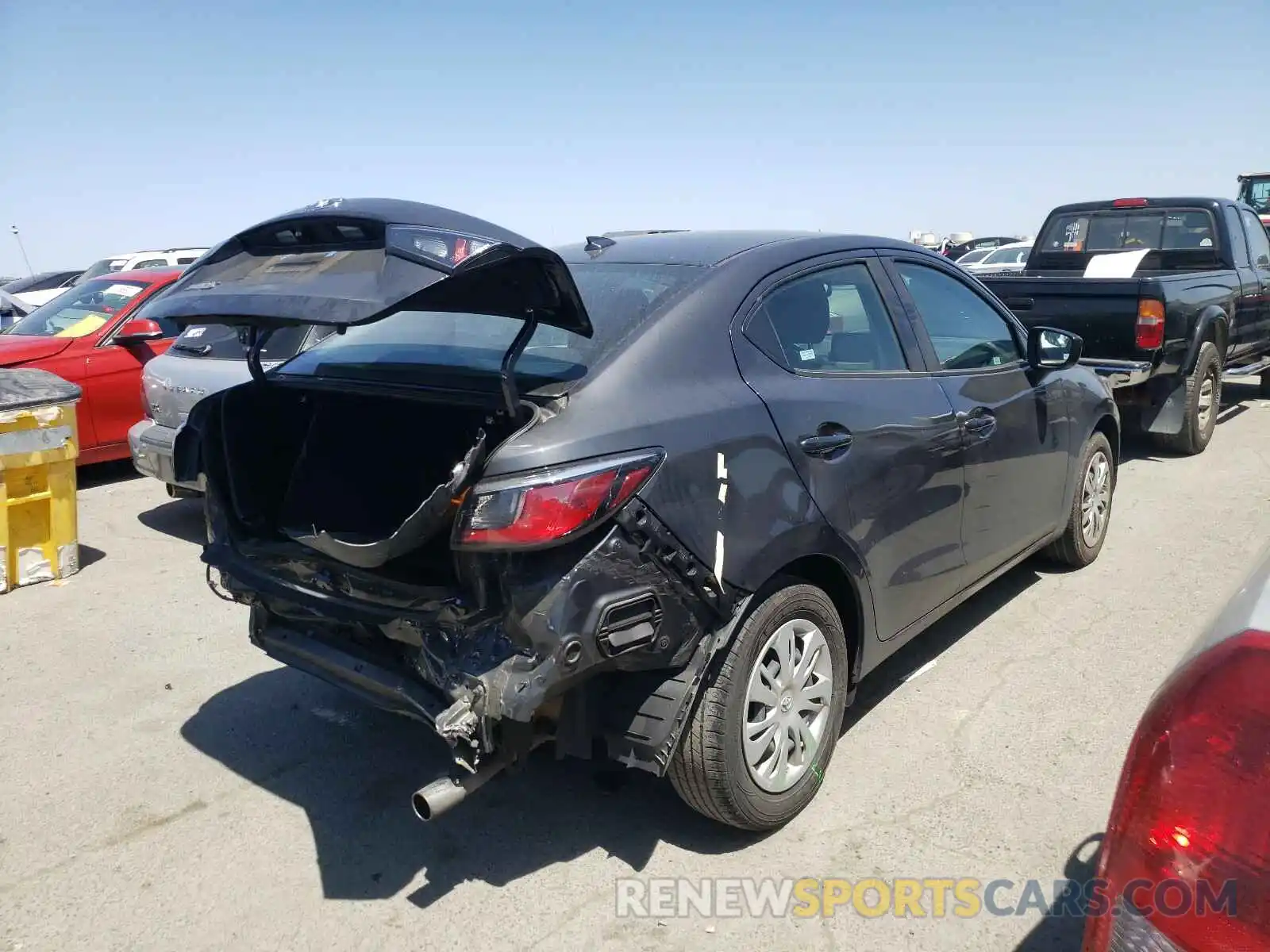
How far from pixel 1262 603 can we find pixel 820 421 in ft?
5.70

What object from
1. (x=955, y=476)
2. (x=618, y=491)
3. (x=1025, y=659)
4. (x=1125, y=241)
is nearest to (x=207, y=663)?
(x=618, y=491)

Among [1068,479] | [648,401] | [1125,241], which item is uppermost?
[1125,241]

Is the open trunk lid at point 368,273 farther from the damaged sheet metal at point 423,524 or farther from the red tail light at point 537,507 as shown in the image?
the red tail light at point 537,507

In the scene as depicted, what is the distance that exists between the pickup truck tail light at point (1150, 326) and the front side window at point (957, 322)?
11.2ft

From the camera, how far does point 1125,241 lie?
9570 mm

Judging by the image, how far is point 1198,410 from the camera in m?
8.14

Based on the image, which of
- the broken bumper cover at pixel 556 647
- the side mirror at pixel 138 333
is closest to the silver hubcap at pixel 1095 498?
the broken bumper cover at pixel 556 647

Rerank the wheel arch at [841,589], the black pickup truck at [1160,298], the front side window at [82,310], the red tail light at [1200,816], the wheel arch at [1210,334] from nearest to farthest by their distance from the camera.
→ 1. the red tail light at [1200,816]
2. the wheel arch at [841,589]
3. the black pickup truck at [1160,298]
4. the wheel arch at [1210,334]
5. the front side window at [82,310]

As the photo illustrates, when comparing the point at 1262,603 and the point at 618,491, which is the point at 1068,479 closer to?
the point at 618,491

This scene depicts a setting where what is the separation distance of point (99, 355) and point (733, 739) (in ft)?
22.8

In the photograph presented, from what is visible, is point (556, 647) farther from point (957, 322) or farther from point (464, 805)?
point (957, 322)

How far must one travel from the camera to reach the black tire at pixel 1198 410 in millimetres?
7953

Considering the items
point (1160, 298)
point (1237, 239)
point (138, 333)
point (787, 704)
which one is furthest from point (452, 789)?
point (1237, 239)

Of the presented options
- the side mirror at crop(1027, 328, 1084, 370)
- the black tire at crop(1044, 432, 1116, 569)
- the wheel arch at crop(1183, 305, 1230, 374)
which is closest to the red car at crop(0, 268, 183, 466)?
the side mirror at crop(1027, 328, 1084, 370)
